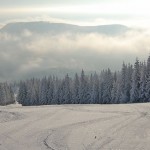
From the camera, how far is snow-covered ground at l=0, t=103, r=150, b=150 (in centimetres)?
4075

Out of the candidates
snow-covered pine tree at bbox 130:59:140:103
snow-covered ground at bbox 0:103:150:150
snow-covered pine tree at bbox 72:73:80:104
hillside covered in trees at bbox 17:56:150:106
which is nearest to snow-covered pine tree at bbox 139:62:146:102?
hillside covered in trees at bbox 17:56:150:106

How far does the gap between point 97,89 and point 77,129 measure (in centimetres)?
7387

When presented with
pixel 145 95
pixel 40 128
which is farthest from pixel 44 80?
pixel 40 128

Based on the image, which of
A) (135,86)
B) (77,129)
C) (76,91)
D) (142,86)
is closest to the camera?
(77,129)

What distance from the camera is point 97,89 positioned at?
4803 inches

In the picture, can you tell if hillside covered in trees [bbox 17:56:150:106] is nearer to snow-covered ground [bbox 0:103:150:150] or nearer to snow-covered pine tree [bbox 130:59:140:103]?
snow-covered pine tree [bbox 130:59:140:103]

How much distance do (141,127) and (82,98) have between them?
7604cm

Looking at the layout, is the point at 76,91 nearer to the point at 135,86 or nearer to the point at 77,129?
the point at 135,86

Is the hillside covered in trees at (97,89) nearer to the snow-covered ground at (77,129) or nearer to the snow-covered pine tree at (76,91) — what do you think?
the snow-covered pine tree at (76,91)

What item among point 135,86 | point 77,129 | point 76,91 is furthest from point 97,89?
point 77,129

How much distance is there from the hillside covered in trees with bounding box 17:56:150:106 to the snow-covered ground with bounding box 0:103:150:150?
3760cm

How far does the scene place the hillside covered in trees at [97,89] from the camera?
4063 inches

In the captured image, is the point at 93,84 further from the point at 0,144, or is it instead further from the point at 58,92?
the point at 0,144

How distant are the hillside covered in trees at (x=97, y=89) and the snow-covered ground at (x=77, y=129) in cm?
3760
